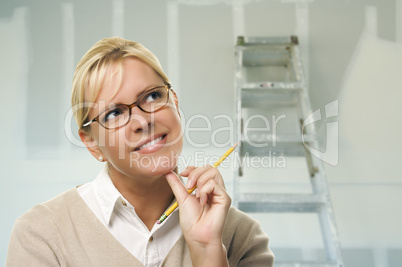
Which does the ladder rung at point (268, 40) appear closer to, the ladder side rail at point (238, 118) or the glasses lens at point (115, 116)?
the ladder side rail at point (238, 118)

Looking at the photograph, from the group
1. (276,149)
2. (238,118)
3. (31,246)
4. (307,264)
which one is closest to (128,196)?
(31,246)

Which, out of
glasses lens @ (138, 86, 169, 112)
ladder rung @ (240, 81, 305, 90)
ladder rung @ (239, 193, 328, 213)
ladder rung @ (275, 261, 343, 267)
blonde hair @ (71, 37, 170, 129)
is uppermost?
ladder rung @ (240, 81, 305, 90)

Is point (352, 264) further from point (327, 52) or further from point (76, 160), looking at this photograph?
point (76, 160)

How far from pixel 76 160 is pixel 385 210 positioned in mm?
1978

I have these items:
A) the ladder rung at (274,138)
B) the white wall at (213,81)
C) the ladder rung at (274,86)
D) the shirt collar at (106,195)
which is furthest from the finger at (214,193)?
the white wall at (213,81)

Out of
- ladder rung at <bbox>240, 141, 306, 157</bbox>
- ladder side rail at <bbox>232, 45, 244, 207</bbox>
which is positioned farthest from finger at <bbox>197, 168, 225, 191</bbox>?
ladder rung at <bbox>240, 141, 306, 157</bbox>

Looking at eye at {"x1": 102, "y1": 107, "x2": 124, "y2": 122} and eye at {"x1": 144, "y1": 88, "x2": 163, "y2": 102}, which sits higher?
eye at {"x1": 144, "y1": 88, "x2": 163, "y2": 102}

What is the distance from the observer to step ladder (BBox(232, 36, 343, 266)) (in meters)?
1.99

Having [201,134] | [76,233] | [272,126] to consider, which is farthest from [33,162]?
[76,233]

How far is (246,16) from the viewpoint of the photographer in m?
2.70

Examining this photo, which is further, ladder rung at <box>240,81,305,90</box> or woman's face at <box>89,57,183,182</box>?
ladder rung at <box>240,81,305,90</box>

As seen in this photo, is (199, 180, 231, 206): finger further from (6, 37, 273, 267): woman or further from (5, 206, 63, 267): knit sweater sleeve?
(5, 206, 63, 267): knit sweater sleeve

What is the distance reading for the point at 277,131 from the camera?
253 cm

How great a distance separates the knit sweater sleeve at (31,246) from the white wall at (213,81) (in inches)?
64.0
